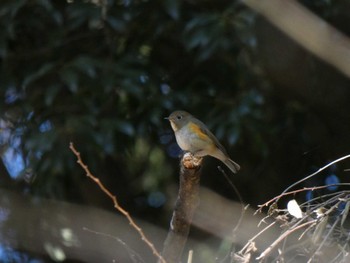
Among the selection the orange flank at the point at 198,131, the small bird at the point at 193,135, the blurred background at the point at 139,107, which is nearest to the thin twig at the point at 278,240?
the small bird at the point at 193,135

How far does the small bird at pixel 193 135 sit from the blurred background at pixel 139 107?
24 centimetres

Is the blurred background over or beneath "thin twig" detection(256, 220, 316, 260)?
beneath

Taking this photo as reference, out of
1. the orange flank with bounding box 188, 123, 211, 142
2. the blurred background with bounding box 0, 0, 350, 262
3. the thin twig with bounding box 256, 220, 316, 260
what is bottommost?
the blurred background with bounding box 0, 0, 350, 262

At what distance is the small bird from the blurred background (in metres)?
0.24

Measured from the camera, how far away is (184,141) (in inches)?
165

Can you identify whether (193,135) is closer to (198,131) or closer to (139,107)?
(198,131)

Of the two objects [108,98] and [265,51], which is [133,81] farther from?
[265,51]

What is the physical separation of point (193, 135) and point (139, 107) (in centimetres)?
66

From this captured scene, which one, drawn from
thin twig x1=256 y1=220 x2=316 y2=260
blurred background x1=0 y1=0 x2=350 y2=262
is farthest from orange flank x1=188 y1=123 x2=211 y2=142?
thin twig x1=256 y1=220 x2=316 y2=260

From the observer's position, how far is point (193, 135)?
4.21 meters

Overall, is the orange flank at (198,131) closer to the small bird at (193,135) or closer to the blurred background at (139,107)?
the small bird at (193,135)

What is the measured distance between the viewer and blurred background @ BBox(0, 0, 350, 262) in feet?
14.9

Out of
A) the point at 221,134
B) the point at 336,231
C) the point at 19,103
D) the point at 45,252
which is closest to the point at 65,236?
the point at 45,252

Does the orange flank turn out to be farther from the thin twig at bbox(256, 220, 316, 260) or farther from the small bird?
the thin twig at bbox(256, 220, 316, 260)
